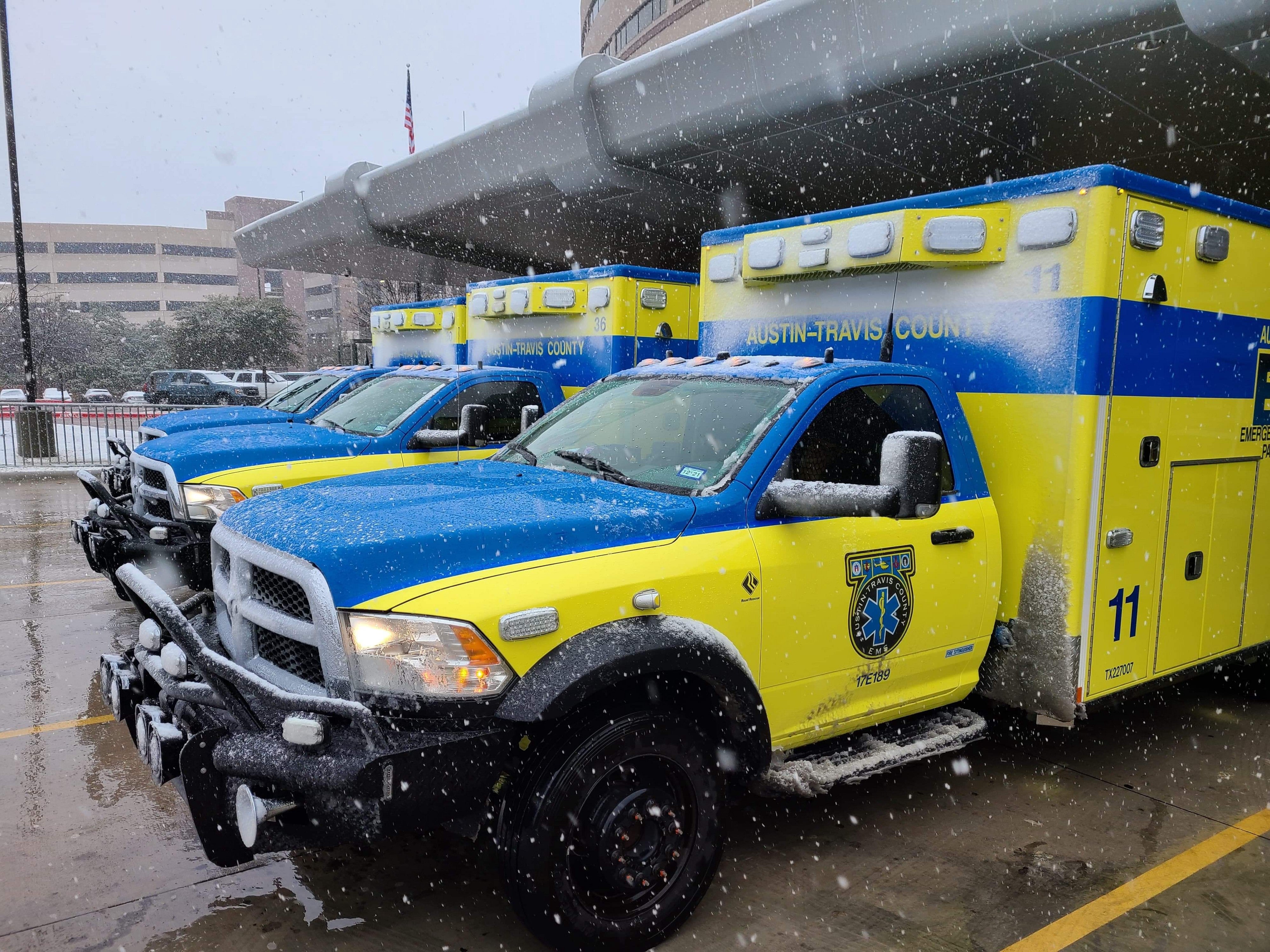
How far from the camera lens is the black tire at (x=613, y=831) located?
111 inches

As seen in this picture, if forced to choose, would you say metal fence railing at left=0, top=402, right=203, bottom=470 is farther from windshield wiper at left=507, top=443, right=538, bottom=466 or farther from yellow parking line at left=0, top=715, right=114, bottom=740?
windshield wiper at left=507, top=443, right=538, bottom=466

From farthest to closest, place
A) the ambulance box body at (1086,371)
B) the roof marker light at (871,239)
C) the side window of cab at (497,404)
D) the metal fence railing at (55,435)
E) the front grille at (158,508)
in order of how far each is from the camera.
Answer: the metal fence railing at (55,435) → the side window of cab at (497,404) → the front grille at (158,508) → the roof marker light at (871,239) → the ambulance box body at (1086,371)

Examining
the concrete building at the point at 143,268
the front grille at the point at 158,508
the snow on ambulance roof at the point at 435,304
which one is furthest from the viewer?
the concrete building at the point at 143,268

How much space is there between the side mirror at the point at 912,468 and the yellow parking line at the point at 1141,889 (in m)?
1.53

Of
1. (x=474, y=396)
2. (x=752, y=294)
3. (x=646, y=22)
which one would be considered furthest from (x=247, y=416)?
(x=646, y=22)

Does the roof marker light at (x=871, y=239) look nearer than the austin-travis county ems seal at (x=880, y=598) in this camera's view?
No

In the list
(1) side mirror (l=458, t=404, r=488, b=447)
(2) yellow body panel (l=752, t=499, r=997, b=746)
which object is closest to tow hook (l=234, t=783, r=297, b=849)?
(2) yellow body panel (l=752, t=499, r=997, b=746)

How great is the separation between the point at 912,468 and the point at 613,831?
1.55m

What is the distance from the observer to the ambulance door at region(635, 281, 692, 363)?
8367mm

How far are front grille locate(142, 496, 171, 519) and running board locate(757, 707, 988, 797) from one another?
200 inches

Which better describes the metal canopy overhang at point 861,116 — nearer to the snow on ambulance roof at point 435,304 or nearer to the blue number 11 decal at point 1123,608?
the snow on ambulance roof at point 435,304

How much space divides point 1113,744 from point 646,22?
41097mm

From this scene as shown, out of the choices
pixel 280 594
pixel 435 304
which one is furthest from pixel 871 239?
pixel 435 304

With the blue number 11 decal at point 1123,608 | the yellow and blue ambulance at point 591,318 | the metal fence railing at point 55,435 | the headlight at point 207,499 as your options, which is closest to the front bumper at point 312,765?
the blue number 11 decal at point 1123,608
